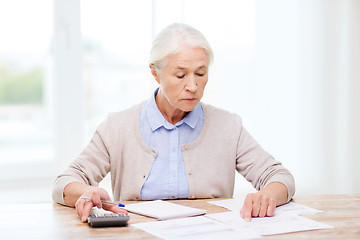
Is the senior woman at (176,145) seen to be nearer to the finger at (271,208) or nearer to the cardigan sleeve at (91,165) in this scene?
the cardigan sleeve at (91,165)

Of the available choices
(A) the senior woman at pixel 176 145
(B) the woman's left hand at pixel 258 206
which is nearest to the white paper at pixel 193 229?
(B) the woman's left hand at pixel 258 206

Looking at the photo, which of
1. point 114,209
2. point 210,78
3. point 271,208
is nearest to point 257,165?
point 271,208

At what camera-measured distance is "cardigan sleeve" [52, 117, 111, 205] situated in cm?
171

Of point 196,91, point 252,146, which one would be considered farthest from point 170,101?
point 252,146

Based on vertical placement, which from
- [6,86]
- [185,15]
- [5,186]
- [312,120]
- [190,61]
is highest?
[185,15]

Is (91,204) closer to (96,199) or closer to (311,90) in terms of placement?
(96,199)

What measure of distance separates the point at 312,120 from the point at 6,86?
2.11 metres

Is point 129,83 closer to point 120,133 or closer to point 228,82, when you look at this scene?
point 228,82

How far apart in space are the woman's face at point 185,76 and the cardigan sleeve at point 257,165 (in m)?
0.29

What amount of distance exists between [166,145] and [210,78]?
59.0 inches

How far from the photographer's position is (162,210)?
1.50 meters

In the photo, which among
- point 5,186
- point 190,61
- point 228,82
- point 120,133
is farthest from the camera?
point 228,82

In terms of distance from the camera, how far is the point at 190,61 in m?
1.82

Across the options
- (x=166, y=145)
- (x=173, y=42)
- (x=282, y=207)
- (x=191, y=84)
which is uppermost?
(x=173, y=42)
